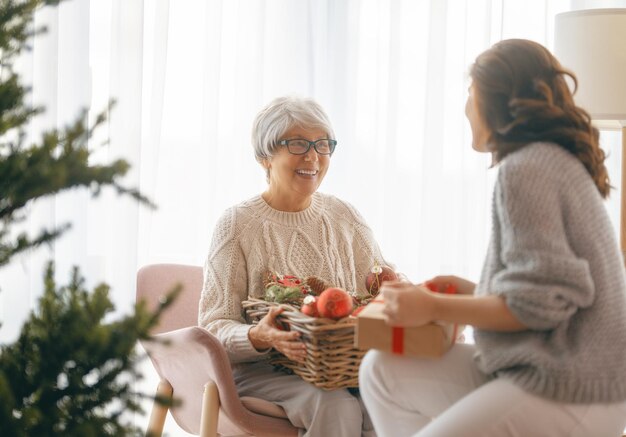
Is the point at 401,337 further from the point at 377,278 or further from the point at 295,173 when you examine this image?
the point at 295,173

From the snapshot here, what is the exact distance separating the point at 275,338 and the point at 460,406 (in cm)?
57

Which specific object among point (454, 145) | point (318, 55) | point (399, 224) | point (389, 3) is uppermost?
point (389, 3)

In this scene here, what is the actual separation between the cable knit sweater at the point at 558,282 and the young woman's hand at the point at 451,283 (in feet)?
0.77

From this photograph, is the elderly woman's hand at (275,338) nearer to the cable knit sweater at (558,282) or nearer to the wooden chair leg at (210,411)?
the wooden chair leg at (210,411)

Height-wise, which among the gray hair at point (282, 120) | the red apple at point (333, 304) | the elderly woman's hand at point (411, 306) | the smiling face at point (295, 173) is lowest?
the red apple at point (333, 304)

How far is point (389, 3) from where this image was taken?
3.26 m

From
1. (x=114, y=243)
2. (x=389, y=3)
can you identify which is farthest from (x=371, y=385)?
Result: (x=389, y=3)

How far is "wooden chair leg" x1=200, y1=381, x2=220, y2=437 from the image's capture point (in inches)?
77.2

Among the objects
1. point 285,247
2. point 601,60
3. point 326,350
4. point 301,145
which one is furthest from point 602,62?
point 326,350

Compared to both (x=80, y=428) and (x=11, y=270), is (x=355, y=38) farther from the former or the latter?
(x=80, y=428)

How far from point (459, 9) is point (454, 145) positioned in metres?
0.55

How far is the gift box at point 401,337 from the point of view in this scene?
151 centimetres

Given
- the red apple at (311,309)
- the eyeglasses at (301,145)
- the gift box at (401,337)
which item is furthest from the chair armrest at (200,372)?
the eyeglasses at (301,145)

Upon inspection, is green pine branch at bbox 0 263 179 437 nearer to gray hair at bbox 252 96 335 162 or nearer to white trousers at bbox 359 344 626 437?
white trousers at bbox 359 344 626 437
